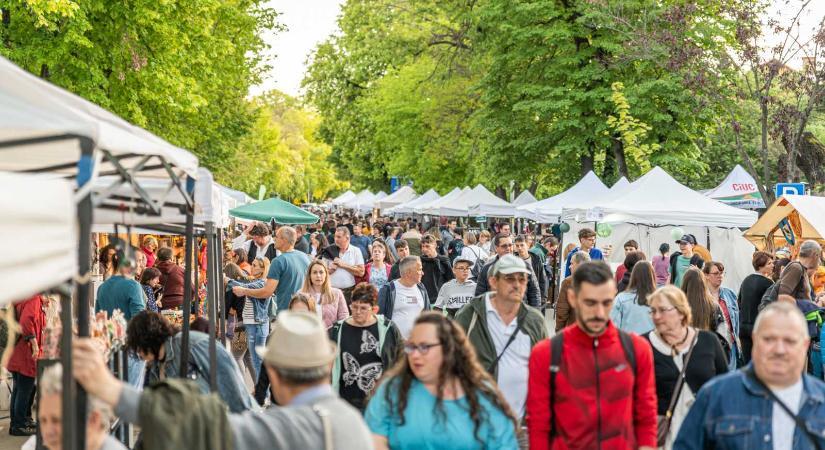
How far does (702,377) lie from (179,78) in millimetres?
19807

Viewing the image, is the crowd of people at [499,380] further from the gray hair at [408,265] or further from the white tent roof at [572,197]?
the white tent roof at [572,197]

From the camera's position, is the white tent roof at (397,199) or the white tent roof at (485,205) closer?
the white tent roof at (485,205)

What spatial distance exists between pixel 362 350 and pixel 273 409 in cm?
425

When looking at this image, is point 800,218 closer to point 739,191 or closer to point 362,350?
point 362,350

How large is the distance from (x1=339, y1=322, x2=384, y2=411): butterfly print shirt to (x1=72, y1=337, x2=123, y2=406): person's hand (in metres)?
4.26

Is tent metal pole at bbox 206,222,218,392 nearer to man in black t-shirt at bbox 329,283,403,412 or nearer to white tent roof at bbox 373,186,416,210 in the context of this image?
man in black t-shirt at bbox 329,283,403,412

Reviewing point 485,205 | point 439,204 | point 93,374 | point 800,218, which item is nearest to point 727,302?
point 93,374

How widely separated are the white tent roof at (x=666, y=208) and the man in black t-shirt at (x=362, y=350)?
12402mm

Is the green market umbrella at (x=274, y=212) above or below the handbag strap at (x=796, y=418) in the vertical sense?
above

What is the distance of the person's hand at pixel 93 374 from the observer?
368cm

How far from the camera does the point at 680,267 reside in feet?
49.7

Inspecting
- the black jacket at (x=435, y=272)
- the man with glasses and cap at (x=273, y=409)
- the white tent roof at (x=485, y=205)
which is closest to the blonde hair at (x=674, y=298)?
the man with glasses and cap at (x=273, y=409)

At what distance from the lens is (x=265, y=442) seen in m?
3.75

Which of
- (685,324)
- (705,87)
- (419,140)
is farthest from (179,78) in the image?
(419,140)
